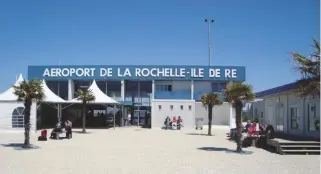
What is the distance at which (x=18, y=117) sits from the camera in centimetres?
3070

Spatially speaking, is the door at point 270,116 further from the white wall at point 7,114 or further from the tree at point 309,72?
the white wall at point 7,114

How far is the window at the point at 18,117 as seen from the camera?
3056 cm

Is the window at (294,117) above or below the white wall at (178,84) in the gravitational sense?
below

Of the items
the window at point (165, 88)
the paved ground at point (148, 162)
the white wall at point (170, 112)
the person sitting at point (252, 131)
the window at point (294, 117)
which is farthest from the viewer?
the window at point (165, 88)

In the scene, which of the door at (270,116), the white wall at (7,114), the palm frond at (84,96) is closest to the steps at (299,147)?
the door at (270,116)

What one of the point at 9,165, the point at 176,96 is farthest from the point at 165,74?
the point at 9,165

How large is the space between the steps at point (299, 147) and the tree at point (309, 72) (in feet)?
7.57

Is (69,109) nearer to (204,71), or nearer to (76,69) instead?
(76,69)

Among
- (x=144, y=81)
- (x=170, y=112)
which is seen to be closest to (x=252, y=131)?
(x=170, y=112)

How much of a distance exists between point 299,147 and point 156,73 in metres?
29.9

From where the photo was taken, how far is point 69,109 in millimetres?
46250

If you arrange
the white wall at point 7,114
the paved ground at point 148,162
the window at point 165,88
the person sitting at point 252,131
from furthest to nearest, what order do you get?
the window at point 165,88 < the white wall at point 7,114 < the person sitting at point 252,131 < the paved ground at point 148,162

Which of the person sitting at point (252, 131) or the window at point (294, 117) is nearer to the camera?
the person sitting at point (252, 131)

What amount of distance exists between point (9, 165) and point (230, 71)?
36.3 m
